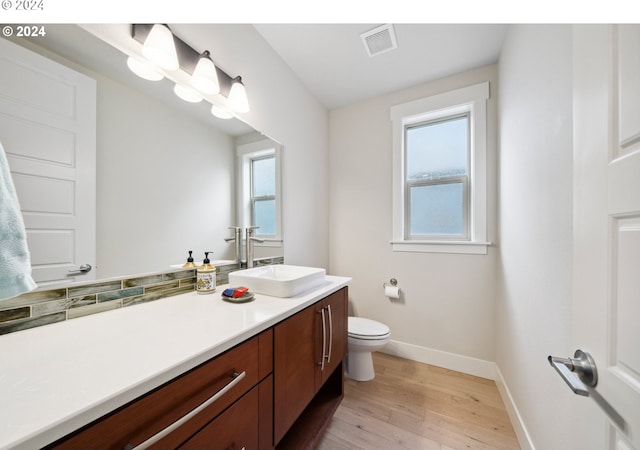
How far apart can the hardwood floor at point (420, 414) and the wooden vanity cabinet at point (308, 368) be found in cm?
11

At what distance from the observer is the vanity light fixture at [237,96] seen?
4.42 ft

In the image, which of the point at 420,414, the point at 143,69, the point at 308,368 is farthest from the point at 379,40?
the point at 420,414

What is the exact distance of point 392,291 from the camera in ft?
6.88

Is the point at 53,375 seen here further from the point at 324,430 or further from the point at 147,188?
the point at 324,430

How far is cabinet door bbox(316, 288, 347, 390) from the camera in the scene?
123 cm

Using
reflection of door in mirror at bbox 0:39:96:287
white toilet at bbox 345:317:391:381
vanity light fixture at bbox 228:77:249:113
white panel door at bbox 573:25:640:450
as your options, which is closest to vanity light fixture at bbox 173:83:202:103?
vanity light fixture at bbox 228:77:249:113

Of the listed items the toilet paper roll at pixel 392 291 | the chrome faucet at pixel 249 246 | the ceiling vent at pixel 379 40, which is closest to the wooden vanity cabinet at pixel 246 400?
the chrome faucet at pixel 249 246

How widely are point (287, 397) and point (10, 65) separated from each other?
57.3 inches

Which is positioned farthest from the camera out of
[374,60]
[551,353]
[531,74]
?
[374,60]

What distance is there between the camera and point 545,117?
1.02 metres

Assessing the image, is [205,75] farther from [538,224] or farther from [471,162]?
[471,162]

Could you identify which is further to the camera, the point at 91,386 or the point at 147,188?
the point at 147,188

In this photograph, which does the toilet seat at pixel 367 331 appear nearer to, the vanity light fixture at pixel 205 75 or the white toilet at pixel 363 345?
the white toilet at pixel 363 345

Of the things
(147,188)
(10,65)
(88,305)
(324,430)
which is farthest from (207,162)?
(324,430)
